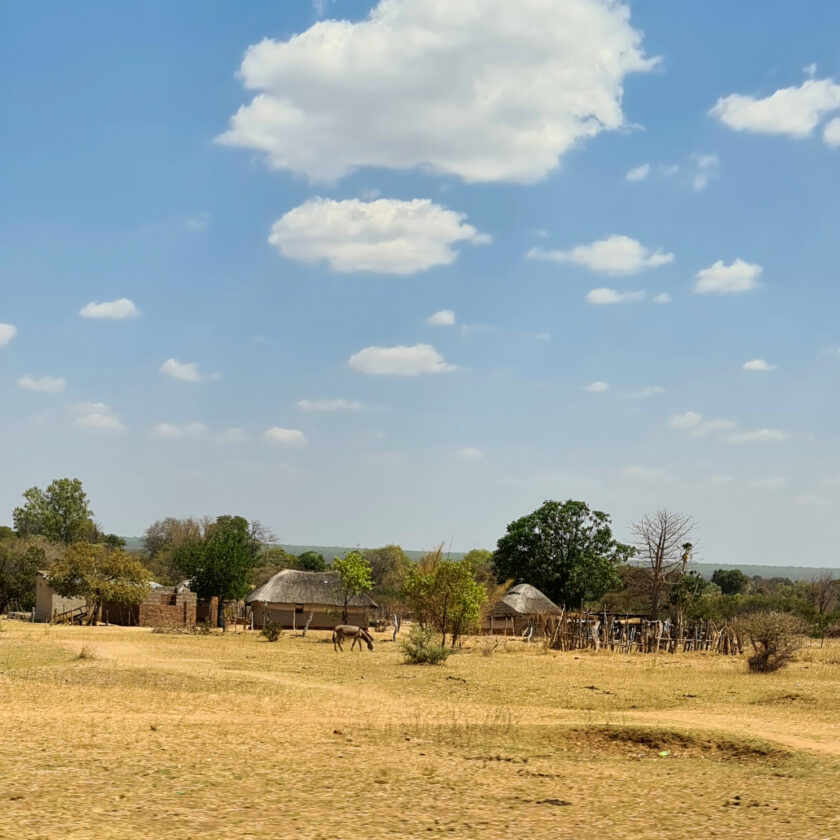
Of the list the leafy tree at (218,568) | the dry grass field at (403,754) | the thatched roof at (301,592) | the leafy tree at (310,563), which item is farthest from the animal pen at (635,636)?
the leafy tree at (310,563)

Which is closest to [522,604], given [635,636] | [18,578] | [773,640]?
[635,636]

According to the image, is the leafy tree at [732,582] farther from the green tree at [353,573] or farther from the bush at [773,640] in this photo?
the bush at [773,640]

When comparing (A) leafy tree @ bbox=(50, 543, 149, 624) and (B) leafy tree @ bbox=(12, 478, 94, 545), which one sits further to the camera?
(B) leafy tree @ bbox=(12, 478, 94, 545)

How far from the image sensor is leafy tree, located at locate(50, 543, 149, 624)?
182 ft

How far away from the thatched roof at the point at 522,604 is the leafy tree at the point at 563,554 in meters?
7.17

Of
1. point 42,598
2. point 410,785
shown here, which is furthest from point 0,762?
point 42,598

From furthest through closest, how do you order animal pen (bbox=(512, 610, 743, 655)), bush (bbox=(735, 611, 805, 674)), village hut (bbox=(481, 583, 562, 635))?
village hut (bbox=(481, 583, 562, 635)) < animal pen (bbox=(512, 610, 743, 655)) < bush (bbox=(735, 611, 805, 674))

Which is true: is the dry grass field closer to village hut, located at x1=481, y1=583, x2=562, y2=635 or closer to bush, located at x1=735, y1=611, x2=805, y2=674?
bush, located at x1=735, y1=611, x2=805, y2=674

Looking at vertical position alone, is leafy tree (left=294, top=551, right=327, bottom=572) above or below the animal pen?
above

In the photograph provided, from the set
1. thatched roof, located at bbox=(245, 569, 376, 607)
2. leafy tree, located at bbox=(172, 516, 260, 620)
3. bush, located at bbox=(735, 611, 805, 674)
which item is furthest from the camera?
leafy tree, located at bbox=(172, 516, 260, 620)

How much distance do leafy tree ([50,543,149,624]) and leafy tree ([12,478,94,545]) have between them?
171 ft

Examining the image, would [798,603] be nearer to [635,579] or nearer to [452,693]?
[635,579]

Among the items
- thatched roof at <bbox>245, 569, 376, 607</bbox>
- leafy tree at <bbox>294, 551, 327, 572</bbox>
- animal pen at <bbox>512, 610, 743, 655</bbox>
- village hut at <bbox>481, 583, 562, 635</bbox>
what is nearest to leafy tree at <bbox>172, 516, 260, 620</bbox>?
thatched roof at <bbox>245, 569, 376, 607</bbox>

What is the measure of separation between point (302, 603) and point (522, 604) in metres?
13.4
